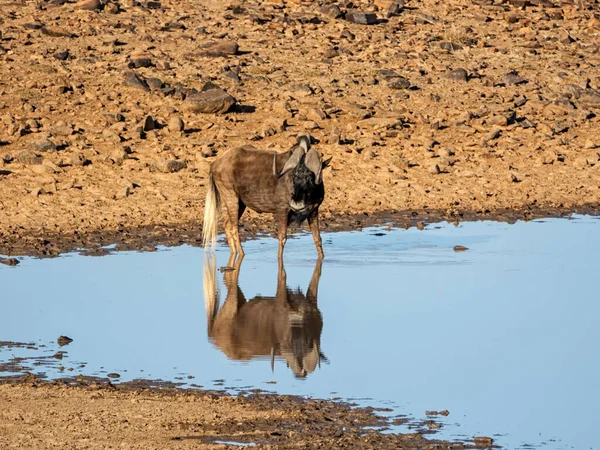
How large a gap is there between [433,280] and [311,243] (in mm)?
2656

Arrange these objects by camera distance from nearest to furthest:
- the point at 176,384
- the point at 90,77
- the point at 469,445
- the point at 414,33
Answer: the point at 469,445 < the point at 176,384 < the point at 90,77 < the point at 414,33

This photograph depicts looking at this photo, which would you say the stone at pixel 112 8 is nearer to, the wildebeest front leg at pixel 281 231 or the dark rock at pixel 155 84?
the dark rock at pixel 155 84

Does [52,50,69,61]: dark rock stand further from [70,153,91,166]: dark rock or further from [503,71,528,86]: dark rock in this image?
[503,71,528,86]: dark rock

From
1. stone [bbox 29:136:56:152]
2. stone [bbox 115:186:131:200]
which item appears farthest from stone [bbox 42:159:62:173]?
stone [bbox 115:186:131:200]

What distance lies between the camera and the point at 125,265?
14.4 meters

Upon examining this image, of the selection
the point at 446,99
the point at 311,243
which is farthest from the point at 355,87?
the point at 311,243

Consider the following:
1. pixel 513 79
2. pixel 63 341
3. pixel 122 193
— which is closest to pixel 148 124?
pixel 122 193

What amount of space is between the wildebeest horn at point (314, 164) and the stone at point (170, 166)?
4.29 meters

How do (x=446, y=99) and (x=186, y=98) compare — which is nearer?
(x=186, y=98)

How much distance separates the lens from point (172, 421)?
874cm

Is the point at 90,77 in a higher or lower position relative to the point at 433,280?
higher

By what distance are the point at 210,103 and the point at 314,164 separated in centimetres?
617

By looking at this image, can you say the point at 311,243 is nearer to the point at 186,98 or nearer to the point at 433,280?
the point at 433,280

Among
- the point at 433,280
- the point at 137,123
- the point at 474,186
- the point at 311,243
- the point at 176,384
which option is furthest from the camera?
the point at 137,123
